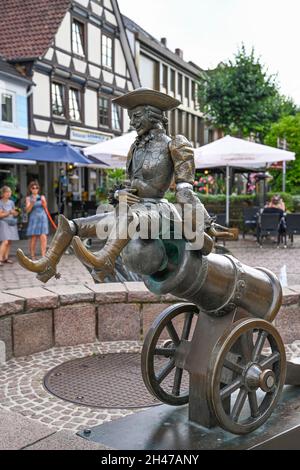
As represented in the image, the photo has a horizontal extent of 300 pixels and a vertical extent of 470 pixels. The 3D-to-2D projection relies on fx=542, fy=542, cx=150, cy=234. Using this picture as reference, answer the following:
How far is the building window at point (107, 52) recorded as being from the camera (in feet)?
74.5

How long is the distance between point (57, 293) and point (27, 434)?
109 inches

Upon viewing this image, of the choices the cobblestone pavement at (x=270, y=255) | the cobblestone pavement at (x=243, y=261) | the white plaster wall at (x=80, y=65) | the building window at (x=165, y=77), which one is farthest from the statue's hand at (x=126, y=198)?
the building window at (x=165, y=77)

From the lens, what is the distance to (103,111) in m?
23.0

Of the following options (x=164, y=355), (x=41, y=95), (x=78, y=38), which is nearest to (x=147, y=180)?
(x=164, y=355)

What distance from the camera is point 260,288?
3135 millimetres

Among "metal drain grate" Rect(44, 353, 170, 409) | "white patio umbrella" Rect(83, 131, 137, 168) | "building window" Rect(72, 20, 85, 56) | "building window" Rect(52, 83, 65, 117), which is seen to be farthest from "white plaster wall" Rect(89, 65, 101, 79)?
"metal drain grate" Rect(44, 353, 170, 409)

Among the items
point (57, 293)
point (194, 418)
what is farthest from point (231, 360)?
point (57, 293)

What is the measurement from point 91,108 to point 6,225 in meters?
12.9

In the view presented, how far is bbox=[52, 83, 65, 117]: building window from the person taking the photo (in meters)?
19.6

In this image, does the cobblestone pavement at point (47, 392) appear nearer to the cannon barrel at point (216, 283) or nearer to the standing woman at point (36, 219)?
the cannon barrel at point (216, 283)

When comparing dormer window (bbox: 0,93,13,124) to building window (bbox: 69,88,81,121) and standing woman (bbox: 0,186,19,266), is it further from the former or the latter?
standing woman (bbox: 0,186,19,266)

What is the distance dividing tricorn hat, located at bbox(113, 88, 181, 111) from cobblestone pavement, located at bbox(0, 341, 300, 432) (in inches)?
74.0

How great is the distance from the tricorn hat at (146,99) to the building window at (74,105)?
1825 cm
